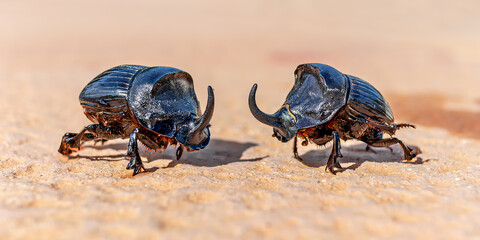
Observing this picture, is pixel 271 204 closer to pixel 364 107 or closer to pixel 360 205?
pixel 360 205

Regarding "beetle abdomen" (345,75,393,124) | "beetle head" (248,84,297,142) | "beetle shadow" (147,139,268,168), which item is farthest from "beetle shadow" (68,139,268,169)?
"beetle abdomen" (345,75,393,124)

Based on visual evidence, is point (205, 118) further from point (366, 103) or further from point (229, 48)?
point (229, 48)

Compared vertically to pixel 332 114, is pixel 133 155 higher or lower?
lower

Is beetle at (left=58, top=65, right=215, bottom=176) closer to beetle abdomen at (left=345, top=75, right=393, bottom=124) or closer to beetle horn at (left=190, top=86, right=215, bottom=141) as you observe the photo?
beetle horn at (left=190, top=86, right=215, bottom=141)

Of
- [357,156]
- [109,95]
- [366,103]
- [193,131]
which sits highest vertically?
[366,103]

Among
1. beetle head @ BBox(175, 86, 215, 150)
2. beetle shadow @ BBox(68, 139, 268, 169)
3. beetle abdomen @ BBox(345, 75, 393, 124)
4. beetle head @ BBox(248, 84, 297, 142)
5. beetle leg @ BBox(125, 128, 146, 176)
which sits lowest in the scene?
beetle shadow @ BBox(68, 139, 268, 169)

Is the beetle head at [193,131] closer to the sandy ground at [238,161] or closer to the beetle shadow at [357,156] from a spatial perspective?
the sandy ground at [238,161]

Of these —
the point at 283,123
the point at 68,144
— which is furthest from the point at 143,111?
the point at 283,123
